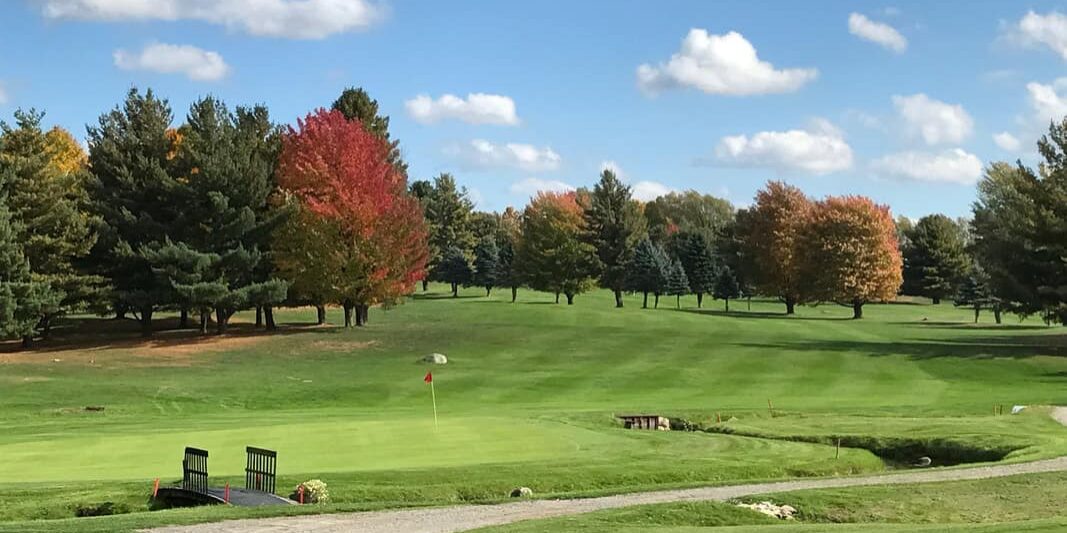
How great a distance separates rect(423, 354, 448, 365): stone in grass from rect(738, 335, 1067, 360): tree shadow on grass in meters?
17.1

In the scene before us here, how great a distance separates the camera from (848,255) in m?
88.3

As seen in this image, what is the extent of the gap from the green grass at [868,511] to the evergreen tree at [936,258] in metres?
104

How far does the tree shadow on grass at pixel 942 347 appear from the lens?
49406 millimetres

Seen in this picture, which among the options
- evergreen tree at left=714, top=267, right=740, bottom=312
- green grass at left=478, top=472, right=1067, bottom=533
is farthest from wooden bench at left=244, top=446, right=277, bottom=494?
evergreen tree at left=714, top=267, right=740, bottom=312

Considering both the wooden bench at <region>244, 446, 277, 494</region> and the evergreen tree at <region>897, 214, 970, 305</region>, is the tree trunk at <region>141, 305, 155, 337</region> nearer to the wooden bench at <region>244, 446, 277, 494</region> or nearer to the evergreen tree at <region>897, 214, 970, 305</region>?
the wooden bench at <region>244, 446, 277, 494</region>

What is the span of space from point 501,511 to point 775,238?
266ft

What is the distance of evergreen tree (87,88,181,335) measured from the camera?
55.6 m

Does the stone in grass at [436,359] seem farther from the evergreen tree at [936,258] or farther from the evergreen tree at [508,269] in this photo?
the evergreen tree at [936,258]

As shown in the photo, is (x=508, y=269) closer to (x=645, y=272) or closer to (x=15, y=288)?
(x=645, y=272)

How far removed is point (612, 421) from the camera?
3083 cm

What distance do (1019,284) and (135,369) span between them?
48.9 metres

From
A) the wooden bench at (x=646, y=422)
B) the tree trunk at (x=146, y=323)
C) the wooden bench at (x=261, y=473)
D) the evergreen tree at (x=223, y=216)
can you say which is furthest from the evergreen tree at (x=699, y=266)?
the wooden bench at (x=261, y=473)

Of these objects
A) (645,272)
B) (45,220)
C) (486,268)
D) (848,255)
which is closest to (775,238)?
(848,255)

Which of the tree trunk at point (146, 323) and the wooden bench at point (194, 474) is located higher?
the tree trunk at point (146, 323)
